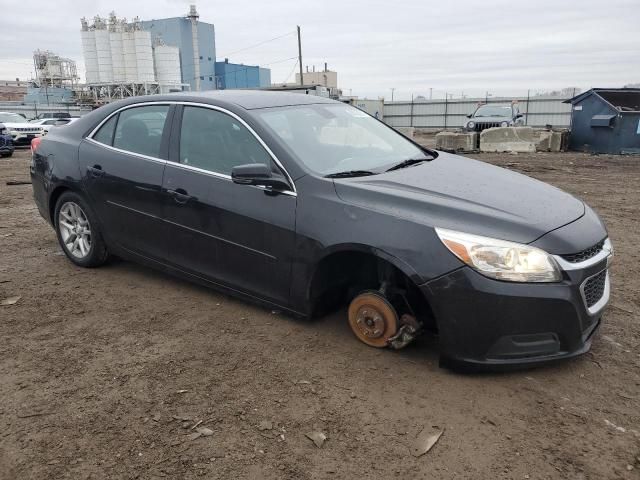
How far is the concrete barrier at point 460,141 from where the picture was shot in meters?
17.8

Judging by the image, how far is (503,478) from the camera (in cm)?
229

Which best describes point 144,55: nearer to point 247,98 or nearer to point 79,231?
point 79,231

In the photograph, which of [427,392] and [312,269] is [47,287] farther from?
[427,392]

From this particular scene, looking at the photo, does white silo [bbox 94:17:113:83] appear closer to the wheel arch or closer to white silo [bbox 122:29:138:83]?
white silo [bbox 122:29:138:83]

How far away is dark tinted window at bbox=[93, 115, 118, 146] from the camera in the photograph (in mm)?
4633

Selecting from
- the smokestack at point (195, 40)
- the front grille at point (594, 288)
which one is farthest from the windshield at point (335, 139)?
the smokestack at point (195, 40)

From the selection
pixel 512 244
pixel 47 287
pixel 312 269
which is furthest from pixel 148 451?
pixel 47 287

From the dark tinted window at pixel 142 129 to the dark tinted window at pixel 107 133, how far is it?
0.06 meters

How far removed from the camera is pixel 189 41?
59.0 metres

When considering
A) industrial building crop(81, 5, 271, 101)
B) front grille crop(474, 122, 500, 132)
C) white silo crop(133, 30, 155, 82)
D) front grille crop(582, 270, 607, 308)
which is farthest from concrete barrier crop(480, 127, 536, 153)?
white silo crop(133, 30, 155, 82)

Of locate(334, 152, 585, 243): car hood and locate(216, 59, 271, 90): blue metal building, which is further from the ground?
locate(216, 59, 271, 90): blue metal building

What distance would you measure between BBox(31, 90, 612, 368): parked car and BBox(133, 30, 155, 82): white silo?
50151mm

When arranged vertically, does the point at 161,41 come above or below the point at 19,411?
→ above

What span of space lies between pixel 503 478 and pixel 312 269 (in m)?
1.59
